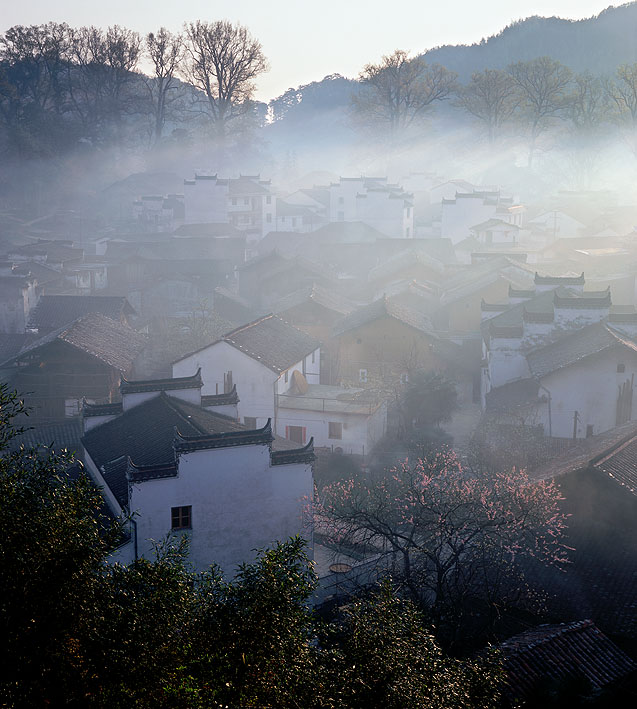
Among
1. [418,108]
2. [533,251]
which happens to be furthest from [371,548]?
[418,108]

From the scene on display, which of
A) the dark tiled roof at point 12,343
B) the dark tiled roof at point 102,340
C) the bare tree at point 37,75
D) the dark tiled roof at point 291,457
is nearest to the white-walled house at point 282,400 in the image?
the dark tiled roof at point 102,340

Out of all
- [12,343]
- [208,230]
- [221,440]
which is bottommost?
[12,343]

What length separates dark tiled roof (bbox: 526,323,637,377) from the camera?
787 inches

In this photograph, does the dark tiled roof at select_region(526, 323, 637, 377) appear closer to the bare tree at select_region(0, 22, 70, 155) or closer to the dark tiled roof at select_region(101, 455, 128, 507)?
the dark tiled roof at select_region(101, 455, 128, 507)

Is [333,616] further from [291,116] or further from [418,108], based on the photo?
[291,116]

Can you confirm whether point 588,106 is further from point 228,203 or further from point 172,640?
point 172,640

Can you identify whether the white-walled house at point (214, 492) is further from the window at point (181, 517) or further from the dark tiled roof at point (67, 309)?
the dark tiled roof at point (67, 309)

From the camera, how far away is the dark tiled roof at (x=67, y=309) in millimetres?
31375

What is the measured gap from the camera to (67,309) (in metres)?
32.2

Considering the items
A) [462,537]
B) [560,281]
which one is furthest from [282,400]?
[560,281]

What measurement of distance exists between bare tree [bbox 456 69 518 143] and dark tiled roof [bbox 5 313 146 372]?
1800 inches

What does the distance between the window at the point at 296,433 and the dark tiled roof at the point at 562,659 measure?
11630 millimetres

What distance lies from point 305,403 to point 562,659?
12.7 meters

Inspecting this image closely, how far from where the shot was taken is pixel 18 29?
2291 inches
